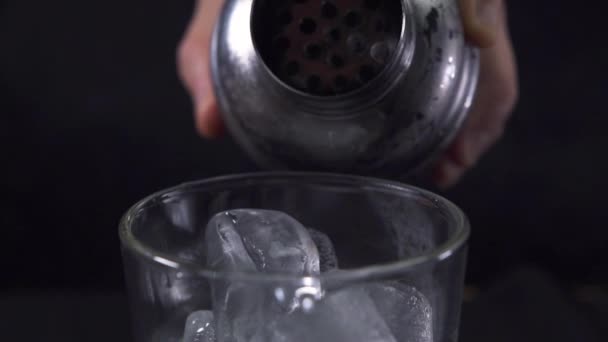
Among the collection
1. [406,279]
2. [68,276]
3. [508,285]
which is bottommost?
[68,276]

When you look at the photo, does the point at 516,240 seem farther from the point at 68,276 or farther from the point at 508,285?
the point at 68,276

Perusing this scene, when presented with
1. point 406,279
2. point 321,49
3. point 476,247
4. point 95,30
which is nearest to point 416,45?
point 321,49

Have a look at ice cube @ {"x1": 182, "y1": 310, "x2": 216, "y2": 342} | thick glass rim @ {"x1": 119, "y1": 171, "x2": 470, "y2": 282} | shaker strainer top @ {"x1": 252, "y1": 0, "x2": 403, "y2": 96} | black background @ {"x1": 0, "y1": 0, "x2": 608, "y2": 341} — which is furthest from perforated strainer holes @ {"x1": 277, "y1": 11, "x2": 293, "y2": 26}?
black background @ {"x1": 0, "y1": 0, "x2": 608, "y2": 341}

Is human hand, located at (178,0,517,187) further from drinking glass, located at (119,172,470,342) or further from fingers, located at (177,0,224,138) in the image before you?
drinking glass, located at (119,172,470,342)

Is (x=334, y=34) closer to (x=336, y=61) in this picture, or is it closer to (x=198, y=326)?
(x=336, y=61)

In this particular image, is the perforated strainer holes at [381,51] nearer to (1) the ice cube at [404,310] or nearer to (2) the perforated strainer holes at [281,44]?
(2) the perforated strainer holes at [281,44]
